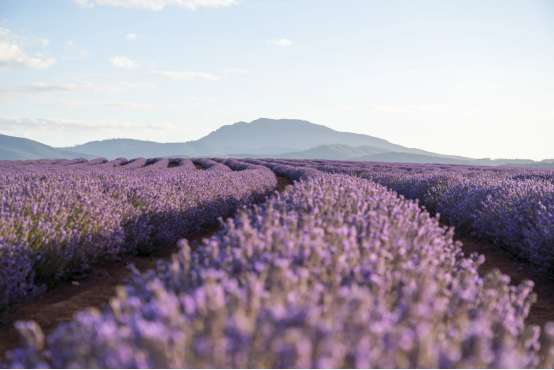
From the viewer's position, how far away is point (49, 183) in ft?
18.6

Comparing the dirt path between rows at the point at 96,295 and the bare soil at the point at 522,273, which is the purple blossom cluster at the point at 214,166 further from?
the bare soil at the point at 522,273

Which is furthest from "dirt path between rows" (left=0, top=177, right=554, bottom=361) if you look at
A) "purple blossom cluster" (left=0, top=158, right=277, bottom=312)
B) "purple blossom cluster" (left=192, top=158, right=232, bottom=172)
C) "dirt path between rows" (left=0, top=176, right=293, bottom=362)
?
"purple blossom cluster" (left=192, top=158, right=232, bottom=172)

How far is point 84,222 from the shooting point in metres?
4.31

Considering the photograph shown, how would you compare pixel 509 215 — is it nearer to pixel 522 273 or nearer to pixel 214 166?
pixel 522 273

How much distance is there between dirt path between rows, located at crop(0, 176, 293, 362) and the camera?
3068mm

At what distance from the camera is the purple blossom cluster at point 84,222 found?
346cm

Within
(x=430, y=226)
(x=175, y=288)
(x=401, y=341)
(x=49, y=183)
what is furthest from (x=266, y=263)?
(x=49, y=183)

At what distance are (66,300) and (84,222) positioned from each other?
95 centimetres

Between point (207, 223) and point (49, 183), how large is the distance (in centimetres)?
237

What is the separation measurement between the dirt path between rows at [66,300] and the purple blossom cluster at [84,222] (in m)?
0.13

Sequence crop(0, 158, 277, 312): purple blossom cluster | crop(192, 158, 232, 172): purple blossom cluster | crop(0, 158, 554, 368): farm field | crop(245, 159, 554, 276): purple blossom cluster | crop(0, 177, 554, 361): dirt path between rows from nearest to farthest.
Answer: crop(0, 158, 554, 368): farm field
crop(0, 177, 554, 361): dirt path between rows
crop(0, 158, 277, 312): purple blossom cluster
crop(245, 159, 554, 276): purple blossom cluster
crop(192, 158, 232, 172): purple blossom cluster

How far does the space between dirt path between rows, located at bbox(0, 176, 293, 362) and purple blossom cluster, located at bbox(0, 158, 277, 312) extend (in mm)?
125

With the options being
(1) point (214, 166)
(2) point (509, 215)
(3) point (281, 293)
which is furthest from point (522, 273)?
(1) point (214, 166)

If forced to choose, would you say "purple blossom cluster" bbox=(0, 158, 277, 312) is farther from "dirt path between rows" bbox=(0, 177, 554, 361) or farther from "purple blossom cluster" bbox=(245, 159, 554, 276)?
"purple blossom cluster" bbox=(245, 159, 554, 276)
